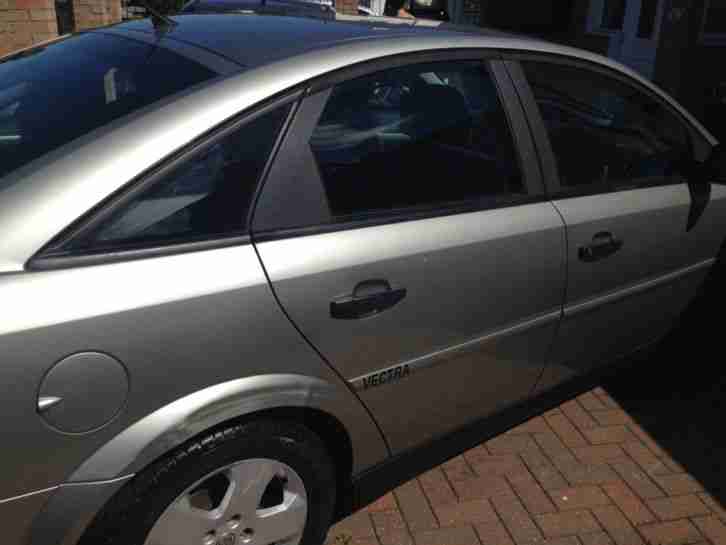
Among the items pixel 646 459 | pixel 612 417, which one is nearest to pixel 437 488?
pixel 646 459

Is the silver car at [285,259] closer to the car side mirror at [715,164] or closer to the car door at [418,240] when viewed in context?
the car door at [418,240]

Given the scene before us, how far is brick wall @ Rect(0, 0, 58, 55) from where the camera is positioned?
24.6 feet

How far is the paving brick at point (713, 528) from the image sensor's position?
2592mm

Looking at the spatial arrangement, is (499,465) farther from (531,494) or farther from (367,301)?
(367,301)

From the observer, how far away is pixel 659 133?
3.08 metres

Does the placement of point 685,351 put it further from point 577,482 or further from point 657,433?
point 577,482

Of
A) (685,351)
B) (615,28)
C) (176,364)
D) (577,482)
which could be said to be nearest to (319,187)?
(176,364)

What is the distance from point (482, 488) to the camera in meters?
2.78

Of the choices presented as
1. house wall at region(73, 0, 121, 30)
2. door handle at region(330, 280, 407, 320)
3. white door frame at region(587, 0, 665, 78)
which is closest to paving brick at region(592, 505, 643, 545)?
door handle at region(330, 280, 407, 320)

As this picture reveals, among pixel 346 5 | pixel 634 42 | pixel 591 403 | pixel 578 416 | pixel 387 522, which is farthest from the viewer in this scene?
pixel 346 5

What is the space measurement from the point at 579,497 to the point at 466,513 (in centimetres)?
46

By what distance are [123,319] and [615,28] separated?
1134cm

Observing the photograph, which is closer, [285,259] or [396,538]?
[285,259]

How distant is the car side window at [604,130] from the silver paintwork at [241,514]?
55.8 inches
